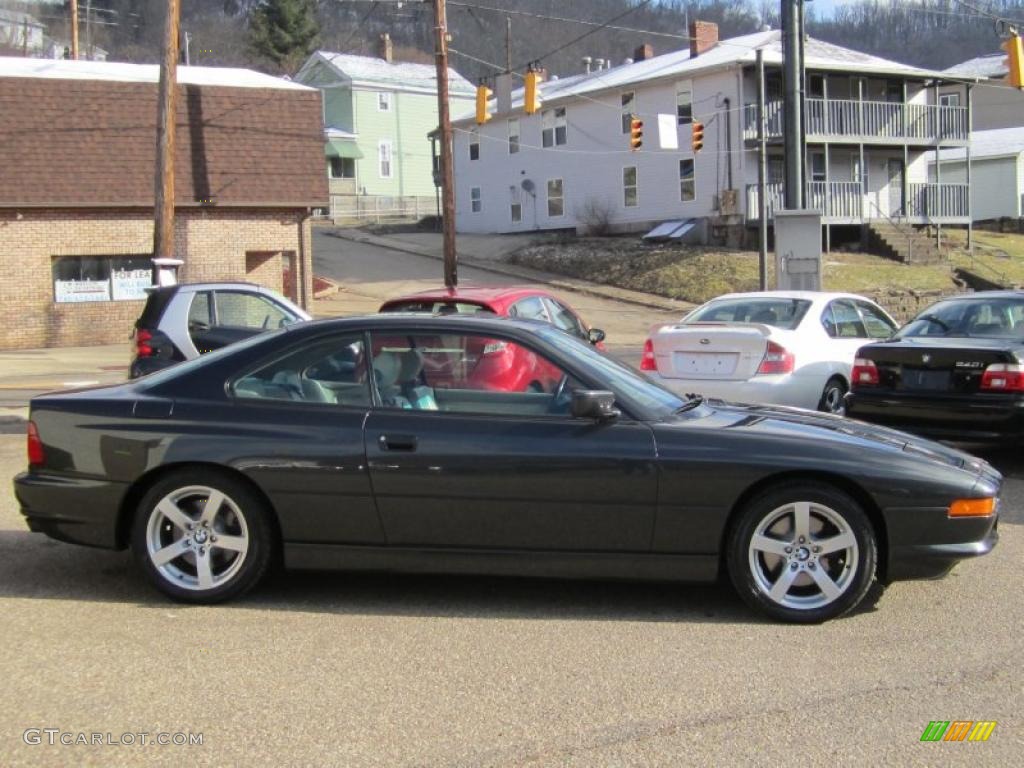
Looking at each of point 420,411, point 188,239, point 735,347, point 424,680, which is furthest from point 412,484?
point 188,239

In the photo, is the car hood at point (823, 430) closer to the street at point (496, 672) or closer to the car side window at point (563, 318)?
the street at point (496, 672)

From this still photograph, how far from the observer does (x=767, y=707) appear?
4199mm

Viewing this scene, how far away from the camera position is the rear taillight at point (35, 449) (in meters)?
5.68

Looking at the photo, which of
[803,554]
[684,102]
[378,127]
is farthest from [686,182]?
[803,554]

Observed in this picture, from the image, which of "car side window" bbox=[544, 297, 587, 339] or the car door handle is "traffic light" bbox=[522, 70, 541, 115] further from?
the car door handle

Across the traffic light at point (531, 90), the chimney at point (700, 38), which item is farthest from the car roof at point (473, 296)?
the chimney at point (700, 38)

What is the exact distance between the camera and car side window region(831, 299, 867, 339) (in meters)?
11.3

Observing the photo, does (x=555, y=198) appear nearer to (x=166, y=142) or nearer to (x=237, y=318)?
(x=166, y=142)

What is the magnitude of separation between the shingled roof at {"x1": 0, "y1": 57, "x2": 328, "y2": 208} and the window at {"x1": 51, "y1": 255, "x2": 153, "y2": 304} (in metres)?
1.37

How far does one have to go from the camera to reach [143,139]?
2478 centimetres

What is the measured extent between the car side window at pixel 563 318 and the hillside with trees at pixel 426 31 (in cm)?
4284

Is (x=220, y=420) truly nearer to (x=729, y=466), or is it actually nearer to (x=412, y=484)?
(x=412, y=484)

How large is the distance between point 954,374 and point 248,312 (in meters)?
7.47

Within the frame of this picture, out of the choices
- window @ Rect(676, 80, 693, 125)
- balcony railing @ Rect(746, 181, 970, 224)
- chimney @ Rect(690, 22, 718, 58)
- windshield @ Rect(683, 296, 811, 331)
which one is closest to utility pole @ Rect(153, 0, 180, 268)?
windshield @ Rect(683, 296, 811, 331)
